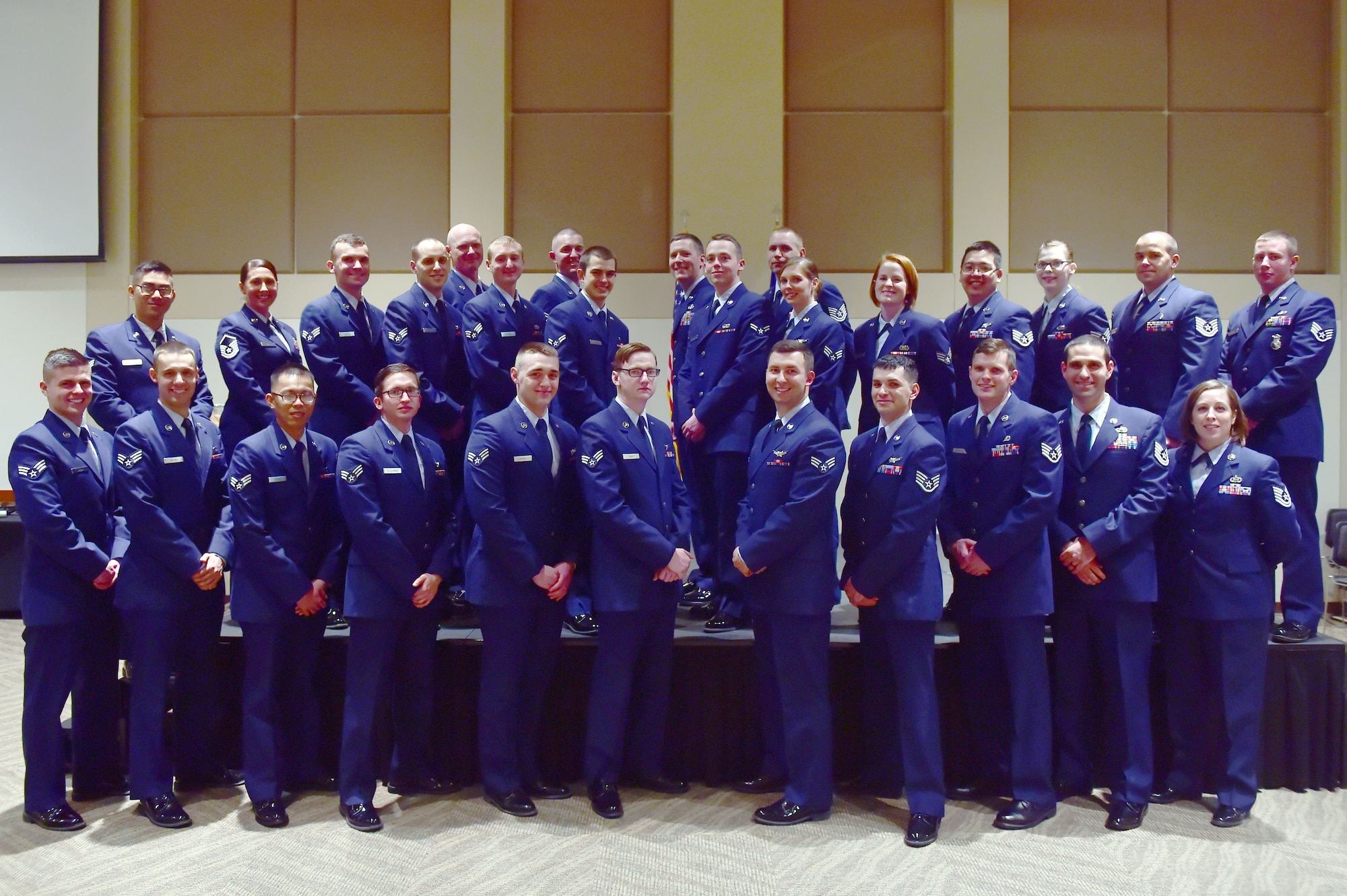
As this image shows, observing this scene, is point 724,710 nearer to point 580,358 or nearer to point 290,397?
point 580,358

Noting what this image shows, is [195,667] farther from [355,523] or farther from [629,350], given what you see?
[629,350]

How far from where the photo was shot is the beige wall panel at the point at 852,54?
712cm

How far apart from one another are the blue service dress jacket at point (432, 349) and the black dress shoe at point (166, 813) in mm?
1788

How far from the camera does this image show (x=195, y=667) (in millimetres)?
3842

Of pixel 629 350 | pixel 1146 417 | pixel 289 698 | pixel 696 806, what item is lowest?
pixel 696 806

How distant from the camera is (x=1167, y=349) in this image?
4375mm

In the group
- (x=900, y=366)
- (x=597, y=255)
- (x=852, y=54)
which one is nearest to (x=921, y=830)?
(x=900, y=366)

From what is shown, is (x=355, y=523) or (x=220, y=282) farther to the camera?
(x=220, y=282)

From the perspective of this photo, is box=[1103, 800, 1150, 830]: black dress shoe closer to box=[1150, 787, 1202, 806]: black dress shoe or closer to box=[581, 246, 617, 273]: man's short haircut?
box=[1150, 787, 1202, 806]: black dress shoe

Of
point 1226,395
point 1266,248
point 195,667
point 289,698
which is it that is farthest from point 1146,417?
point 195,667

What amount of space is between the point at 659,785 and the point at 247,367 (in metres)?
2.58

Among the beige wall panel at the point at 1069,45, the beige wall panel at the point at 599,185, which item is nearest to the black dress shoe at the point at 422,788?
the beige wall panel at the point at 599,185

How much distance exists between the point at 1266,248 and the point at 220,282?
670 centimetres

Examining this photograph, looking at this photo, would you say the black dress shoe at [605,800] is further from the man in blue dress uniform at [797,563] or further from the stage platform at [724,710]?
the man in blue dress uniform at [797,563]
